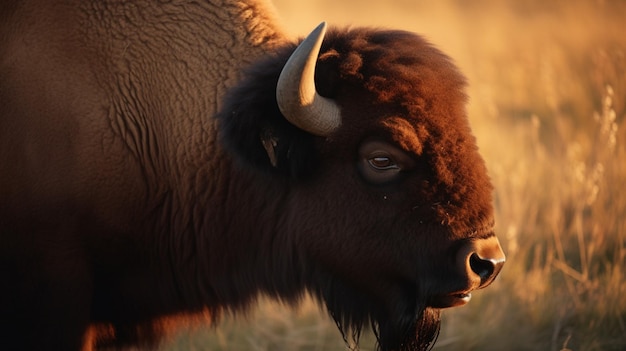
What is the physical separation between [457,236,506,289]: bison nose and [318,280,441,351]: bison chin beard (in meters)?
0.37

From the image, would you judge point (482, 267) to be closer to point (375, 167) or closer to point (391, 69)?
point (375, 167)

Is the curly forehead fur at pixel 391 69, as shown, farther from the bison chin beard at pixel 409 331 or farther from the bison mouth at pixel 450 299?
the bison chin beard at pixel 409 331

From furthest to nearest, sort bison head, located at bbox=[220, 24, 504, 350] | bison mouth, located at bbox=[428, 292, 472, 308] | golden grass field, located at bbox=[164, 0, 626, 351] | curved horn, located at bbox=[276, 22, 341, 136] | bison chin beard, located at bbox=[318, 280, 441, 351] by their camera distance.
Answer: golden grass field, located at bbox=[164, 0, 626, 351] < bison chin beard, located at bbox=[318, 280, 441, 351] < bison mouth, located at bbox=[428, 292, 472, 308] < bison head, located at bbox=[220, 24, 504, 350] < curved horn, located at bbox=[276, 22, 341, 136]

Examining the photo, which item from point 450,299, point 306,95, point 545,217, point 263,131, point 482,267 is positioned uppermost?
point 306,95

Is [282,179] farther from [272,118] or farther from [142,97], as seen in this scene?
[142,97]

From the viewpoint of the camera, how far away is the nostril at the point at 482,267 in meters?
3.32

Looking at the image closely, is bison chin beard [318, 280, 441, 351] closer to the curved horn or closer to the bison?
the bison

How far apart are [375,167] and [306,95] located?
17.9 inches

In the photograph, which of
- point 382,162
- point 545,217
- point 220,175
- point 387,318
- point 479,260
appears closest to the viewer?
point 479,260

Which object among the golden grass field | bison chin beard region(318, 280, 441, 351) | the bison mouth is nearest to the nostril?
the bison mouth

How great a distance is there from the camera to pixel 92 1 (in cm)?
390

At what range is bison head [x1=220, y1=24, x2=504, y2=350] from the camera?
3348mm

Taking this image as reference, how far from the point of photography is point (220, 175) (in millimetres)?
3809

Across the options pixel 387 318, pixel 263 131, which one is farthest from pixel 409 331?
pixel 263 131
